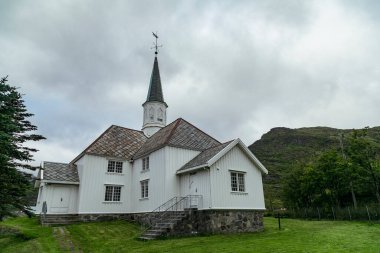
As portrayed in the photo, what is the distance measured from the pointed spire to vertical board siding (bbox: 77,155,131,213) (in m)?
11.2

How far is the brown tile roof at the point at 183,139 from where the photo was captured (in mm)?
20812

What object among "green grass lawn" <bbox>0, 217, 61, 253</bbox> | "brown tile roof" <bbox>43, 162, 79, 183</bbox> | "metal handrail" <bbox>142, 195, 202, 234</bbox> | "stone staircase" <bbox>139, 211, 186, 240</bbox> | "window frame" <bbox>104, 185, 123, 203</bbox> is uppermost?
"brown tile roof" <bbox>43, 162, 79, 183</bbox>

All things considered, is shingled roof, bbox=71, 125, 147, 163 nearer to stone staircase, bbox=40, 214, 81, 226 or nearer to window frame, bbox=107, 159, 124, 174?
window frame, bbox=107, 159, 124, 174

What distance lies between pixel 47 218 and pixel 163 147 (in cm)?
1055

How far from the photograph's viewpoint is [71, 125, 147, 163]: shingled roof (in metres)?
23.8

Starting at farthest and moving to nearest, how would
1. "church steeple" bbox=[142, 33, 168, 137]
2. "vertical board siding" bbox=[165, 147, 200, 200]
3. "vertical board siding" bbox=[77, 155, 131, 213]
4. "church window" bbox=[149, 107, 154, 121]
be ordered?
1. "church window" bbox=[149, 107, 154, 121]
2. "church steeple" bbox=[142, 33, 168, 137]
3. "vertical board siding" bbox=[77, 155, 131, 213]
4. "vertical board siding" bbox=[165, 147, 200, 200]

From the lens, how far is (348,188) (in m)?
28.6

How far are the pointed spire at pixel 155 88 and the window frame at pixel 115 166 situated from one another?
33.7ft

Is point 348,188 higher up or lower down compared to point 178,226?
higher up

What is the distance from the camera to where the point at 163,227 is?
1529 centimetres

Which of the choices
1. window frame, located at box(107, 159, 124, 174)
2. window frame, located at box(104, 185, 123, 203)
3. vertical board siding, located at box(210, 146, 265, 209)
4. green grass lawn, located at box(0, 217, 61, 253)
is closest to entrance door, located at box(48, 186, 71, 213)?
window frame, located at box(104, 185, 123, 203)

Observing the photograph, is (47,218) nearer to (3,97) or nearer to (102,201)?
(102,201)

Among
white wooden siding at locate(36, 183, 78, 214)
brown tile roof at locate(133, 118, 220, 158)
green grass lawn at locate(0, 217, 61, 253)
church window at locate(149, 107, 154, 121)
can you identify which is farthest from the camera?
church window at locate(149, 107, 154, 121)

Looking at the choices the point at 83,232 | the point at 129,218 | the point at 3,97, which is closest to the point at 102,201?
the point at 129,218
